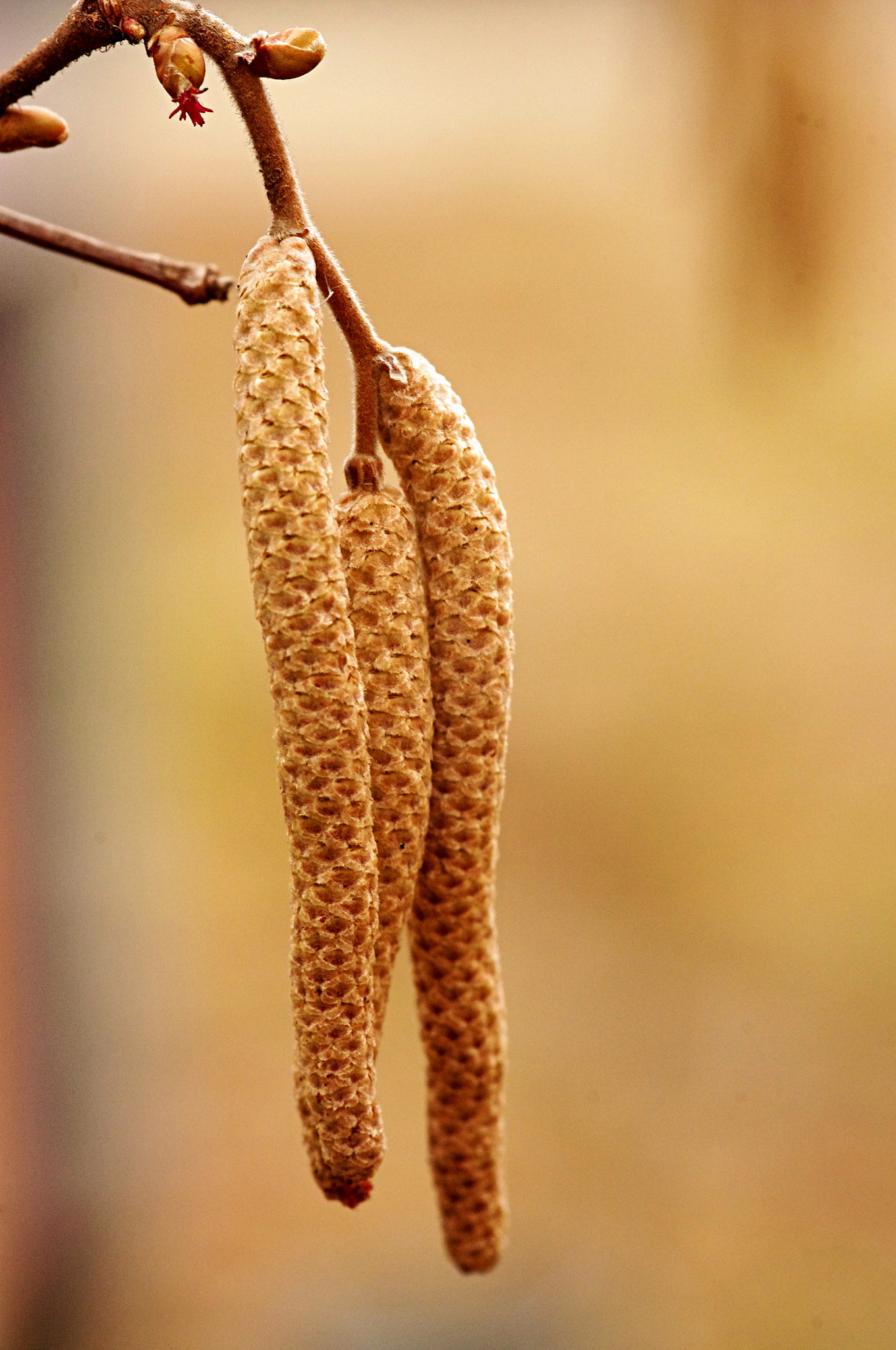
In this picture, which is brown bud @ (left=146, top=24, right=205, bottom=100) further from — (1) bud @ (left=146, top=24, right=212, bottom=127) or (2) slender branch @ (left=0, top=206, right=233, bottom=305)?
(2) slender branch @ (left=0, top=206, right=233, bottom=305)

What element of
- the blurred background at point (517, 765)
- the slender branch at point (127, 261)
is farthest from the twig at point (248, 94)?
the blurred background at point (517, 765)

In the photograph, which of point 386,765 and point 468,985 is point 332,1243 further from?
point 386,765

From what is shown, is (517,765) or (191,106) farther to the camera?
(517,765)

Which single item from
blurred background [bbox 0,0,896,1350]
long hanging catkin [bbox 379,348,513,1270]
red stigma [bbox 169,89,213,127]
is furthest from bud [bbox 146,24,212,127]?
blurred background [bbox 0,0,896,1350]

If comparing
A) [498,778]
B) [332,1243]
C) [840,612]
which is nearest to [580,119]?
[840,612]

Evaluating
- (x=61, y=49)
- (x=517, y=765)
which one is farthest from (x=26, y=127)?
(x=517, y=765)

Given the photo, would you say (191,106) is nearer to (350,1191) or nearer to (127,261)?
(127,261)
